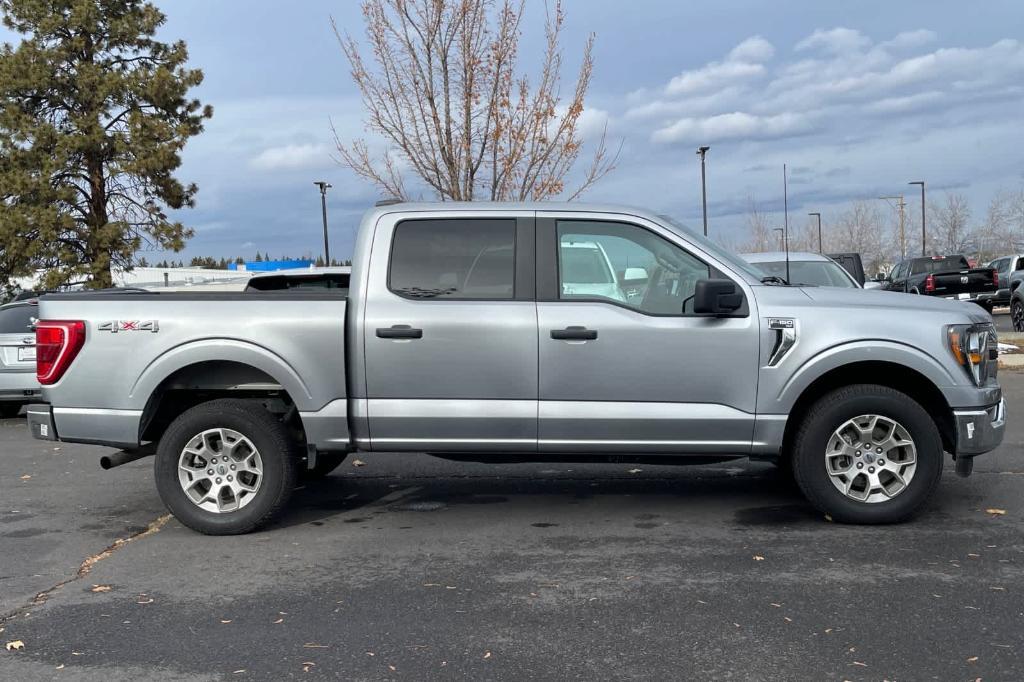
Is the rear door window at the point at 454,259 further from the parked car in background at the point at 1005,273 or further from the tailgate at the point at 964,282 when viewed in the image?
the parked car in background at the point at 1005,273

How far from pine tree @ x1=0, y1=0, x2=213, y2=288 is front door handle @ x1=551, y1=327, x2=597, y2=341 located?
90.2ft

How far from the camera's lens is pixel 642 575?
5047mm

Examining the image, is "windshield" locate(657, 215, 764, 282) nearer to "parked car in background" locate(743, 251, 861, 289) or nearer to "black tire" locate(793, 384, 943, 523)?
"black tire" locate(793, 384, 943, 523)

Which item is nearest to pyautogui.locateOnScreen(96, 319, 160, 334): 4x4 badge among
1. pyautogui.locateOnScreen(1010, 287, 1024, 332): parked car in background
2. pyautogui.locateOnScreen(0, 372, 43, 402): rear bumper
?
pyautogui.locateOnScreen(0, 372, 43, 402): rear bumper

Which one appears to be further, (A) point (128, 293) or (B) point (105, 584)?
(A) point (128, 293)

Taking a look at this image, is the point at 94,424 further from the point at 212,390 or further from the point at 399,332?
the point at 399,332

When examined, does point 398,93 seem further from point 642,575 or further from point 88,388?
point 642,575

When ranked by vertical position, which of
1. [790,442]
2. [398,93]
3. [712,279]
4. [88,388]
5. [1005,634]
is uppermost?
[398,93]

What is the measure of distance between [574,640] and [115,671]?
1.89 meters

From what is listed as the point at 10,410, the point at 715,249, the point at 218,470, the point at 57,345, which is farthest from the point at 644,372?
the point at 10,410

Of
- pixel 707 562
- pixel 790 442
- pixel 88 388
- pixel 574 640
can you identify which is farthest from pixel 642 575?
pixel 88 388

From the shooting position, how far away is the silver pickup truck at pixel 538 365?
5.78 metres

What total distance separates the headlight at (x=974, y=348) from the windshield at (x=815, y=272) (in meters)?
5.08

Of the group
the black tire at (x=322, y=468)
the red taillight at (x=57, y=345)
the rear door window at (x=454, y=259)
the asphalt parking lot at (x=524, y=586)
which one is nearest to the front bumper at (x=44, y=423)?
the red taillight at (x=57, y=345)
